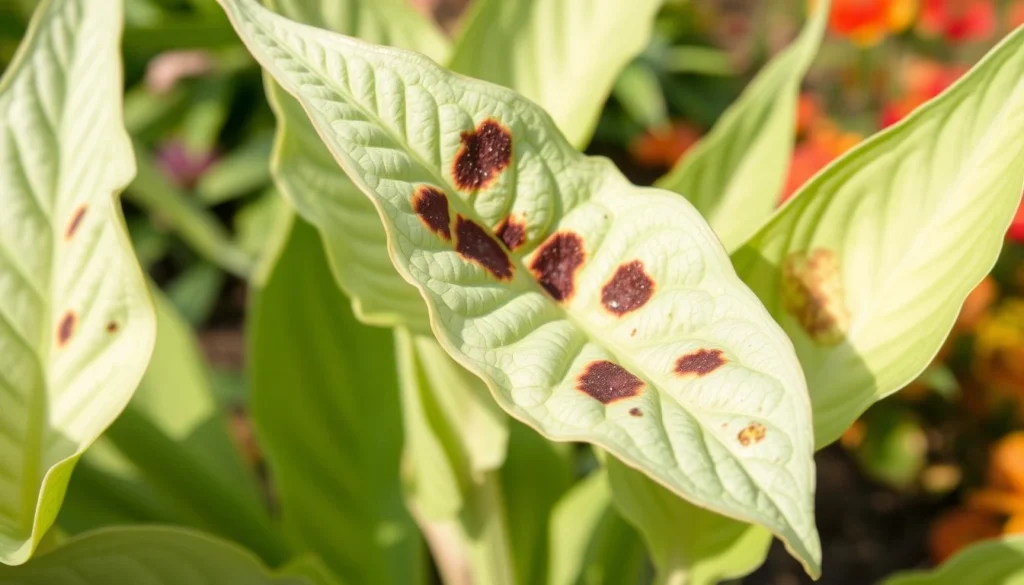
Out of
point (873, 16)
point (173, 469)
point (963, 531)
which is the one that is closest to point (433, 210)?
point (173, 469)

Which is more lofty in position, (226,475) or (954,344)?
(954,344)

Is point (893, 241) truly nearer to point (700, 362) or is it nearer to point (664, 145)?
point (700, 362)

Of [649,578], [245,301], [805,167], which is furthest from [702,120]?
[649,578]

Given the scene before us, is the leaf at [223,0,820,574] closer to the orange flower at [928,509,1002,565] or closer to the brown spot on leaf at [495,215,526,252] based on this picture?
the brown spot on leaf at [495,215,526,252]

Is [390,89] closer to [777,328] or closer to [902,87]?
[777,328]

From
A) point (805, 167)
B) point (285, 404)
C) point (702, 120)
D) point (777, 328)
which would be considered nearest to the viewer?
point (777, 328)

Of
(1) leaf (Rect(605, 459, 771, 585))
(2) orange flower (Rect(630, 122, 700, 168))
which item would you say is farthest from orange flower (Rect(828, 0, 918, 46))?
(1) leaf (Rect(605, 459, 771, 585))

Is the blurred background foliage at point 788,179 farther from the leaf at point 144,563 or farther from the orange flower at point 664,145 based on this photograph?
the leaf at point 144,563

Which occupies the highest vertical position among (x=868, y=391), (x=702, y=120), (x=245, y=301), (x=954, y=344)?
(x=868, y=391)
